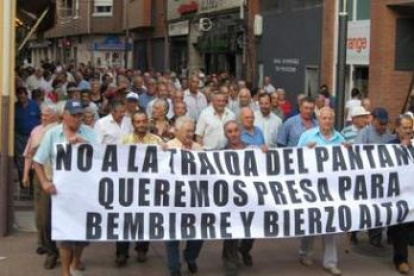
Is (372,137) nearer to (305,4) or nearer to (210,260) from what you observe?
(210,260)

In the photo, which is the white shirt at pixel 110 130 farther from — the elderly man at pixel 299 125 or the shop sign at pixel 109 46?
the shop sign at pixel 109 46

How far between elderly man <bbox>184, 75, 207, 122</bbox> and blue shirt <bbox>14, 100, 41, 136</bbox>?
288 centimetres

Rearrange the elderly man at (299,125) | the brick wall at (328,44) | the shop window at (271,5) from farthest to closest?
1. the shop window at (271,5)
2. the brick wall at (328,44)
3. the elderly man at (299,125)

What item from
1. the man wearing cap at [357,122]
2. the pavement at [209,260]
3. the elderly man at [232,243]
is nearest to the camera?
the elderly man at [232,243]

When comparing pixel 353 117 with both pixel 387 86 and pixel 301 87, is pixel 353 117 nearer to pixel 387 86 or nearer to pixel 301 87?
pixel 387 86

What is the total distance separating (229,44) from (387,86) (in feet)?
36.9

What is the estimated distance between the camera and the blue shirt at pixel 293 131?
30.9ft

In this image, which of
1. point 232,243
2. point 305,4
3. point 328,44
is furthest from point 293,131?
point 305,4

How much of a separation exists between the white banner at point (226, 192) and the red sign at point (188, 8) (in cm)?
2495

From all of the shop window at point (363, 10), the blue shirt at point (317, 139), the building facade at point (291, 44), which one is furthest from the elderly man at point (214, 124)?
the building facade at point (291, 44)

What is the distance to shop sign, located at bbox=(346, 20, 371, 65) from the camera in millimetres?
18094

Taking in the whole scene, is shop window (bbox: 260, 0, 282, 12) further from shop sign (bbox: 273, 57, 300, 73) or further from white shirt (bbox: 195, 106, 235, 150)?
white shirt (bbox: 195, 106, 235, 150)

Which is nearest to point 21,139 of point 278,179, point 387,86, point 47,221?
point 47,221

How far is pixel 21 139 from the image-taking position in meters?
12.7
